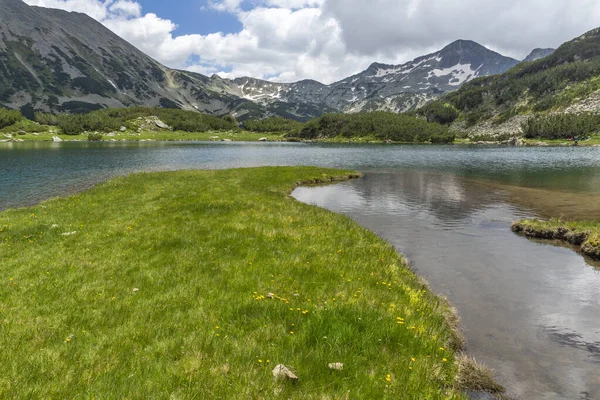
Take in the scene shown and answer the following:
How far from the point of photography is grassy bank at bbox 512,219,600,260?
20.7m

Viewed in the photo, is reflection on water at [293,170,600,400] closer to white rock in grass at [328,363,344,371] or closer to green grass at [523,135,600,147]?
white rock in grass at [328,363,344,371]

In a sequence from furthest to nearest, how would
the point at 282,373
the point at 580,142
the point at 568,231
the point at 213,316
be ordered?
1. the point at 580,142
2. the point at 568,231
3. the point at 213,316
4. the point at 282,373

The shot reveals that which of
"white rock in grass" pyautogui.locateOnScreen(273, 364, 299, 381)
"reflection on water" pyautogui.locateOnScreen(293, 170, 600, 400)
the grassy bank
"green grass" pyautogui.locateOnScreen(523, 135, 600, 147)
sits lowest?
"reflection on water" pyautogui.locateOnScreen(293, 170, 600, 400)

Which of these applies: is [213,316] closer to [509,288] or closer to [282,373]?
[282,373]

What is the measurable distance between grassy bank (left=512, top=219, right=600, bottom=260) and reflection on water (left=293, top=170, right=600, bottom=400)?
90 cm

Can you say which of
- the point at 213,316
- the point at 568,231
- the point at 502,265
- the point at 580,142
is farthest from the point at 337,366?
the point at 580,142

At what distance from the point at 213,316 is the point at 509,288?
13765 mm

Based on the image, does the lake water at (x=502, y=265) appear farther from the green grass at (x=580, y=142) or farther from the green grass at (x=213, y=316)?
the green grass at (x=580, y=142)

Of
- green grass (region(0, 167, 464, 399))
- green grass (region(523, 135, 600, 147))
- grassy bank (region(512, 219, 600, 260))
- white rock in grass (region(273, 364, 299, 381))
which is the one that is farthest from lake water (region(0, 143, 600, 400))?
green grass (region(523, 135, 600, 147))

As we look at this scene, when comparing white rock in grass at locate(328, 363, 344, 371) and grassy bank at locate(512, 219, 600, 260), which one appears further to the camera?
grassy bank at locate(512, 219, 600, 260)

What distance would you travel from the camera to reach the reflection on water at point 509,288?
971 cm

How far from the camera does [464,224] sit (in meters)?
27.8

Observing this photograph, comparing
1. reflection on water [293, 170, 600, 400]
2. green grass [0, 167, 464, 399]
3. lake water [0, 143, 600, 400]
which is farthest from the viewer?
lake water [0, 143, 600, 400]

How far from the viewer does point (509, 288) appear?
50.3ft
